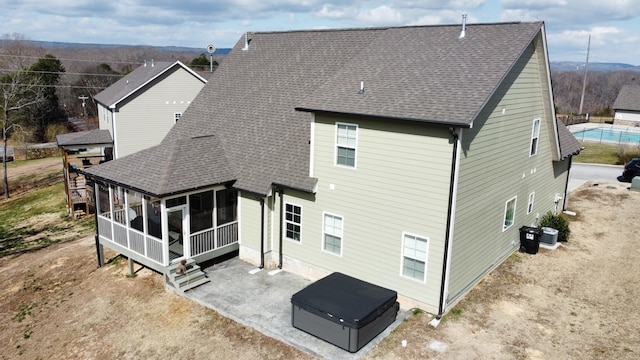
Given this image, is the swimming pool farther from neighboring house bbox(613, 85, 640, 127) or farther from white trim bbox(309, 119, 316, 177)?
white trim bbox(309, 119, 316, 177)

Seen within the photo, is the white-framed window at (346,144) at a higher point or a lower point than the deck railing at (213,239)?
higher

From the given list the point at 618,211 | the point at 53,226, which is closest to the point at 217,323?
the point at 53,226

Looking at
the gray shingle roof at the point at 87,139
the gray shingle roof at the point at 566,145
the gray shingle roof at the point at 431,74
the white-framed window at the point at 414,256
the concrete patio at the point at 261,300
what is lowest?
the concrete patio at the point at 261,300

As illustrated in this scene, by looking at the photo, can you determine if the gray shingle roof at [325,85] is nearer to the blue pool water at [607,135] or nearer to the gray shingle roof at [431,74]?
the gray shingle roof at [431,74]

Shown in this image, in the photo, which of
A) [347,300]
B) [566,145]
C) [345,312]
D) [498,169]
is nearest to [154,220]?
[347,300]

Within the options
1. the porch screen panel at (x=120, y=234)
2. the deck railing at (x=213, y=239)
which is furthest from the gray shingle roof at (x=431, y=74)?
the porch screen panel at (x=120, y=234)

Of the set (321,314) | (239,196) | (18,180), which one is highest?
(239,196)

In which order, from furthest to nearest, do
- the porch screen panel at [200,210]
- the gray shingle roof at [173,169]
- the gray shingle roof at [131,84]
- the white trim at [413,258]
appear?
the gray shingle roof at [131,84] → the porch screen panel at [200,210] → the gray shingle roof at [173,169] → the white trim at [413,258]

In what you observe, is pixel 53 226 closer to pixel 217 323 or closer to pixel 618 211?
pixel 217 323

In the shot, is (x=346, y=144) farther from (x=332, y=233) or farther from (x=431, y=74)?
(x=431, y=74)
